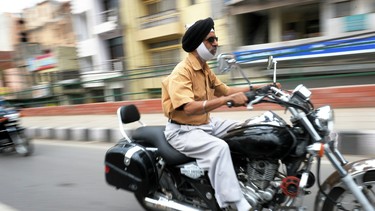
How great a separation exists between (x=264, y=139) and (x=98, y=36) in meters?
18.2

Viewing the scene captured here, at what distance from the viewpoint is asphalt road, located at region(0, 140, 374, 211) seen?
3576 mm

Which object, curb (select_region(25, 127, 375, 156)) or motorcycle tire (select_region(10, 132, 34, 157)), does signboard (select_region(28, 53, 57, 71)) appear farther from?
motorcycle tire (select_region(10, 132, 34, 157))

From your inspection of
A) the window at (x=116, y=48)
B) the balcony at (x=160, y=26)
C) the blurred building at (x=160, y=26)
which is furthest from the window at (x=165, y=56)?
the window at (x=116, y=48)

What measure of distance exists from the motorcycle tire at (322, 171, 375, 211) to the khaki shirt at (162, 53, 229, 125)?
1045 mm

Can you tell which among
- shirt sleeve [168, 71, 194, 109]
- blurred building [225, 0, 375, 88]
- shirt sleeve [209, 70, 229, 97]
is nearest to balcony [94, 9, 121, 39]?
blurred building [225, 0, 375, 88]

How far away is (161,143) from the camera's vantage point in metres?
2.70

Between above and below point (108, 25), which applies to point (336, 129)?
below

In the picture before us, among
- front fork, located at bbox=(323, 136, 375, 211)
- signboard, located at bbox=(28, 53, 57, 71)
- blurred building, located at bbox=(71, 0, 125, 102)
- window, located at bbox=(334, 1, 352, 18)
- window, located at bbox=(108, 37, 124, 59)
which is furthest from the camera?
signboard, located at bbox=(28, 53, 57, 71)

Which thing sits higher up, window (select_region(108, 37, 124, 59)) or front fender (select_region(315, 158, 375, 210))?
window (select_region(108, 37, 124, 59))

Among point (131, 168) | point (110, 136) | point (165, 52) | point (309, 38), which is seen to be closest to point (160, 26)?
point (165, 52)

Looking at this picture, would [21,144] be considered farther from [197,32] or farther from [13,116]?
[197,32]

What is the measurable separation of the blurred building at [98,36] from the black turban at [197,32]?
1420 centimetres

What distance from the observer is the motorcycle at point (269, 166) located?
83.7 inches

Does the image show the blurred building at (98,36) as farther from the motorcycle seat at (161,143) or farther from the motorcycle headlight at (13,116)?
the motorcycle seat at (161,143)
